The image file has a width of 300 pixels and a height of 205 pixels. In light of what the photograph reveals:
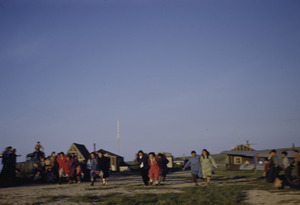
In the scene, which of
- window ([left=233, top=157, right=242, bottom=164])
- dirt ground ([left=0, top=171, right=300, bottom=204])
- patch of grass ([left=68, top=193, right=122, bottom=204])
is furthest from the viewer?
window ([left=233, top=157, right=242, bottom=164])

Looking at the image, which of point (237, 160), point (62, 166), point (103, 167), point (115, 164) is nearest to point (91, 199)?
point (103, 167)

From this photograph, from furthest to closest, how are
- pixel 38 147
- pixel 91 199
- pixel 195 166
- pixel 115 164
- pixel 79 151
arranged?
pixel 115 164 → pixel 79 151 → pixel 38 147 → pixel 195 166 → pixel 91 199

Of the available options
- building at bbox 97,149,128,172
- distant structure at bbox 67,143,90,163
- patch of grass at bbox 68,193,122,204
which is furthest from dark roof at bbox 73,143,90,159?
patch of grass at bbox 68,193,122,204

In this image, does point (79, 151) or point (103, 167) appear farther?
point (79, 151)

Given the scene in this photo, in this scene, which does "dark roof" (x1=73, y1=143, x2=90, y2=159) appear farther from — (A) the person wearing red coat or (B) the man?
(A) the person wearing red coat

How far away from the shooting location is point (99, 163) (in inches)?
677

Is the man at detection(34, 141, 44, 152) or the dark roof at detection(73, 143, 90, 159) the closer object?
the man at detection(34, 141, 44, 152)

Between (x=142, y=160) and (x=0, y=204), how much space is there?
8.60 meters

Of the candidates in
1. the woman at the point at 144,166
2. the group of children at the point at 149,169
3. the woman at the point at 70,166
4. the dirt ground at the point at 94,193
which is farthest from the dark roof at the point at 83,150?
the group of children at the point at 149,169

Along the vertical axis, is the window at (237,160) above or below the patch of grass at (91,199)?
below

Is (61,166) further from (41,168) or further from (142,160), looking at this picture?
(142,160)

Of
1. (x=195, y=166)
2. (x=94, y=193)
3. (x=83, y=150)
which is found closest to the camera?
(x=94, y=193)

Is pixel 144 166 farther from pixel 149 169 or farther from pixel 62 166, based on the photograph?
pixel 62 166

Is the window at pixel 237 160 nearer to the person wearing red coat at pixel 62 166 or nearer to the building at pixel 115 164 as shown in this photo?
the building at pixel 115 164
